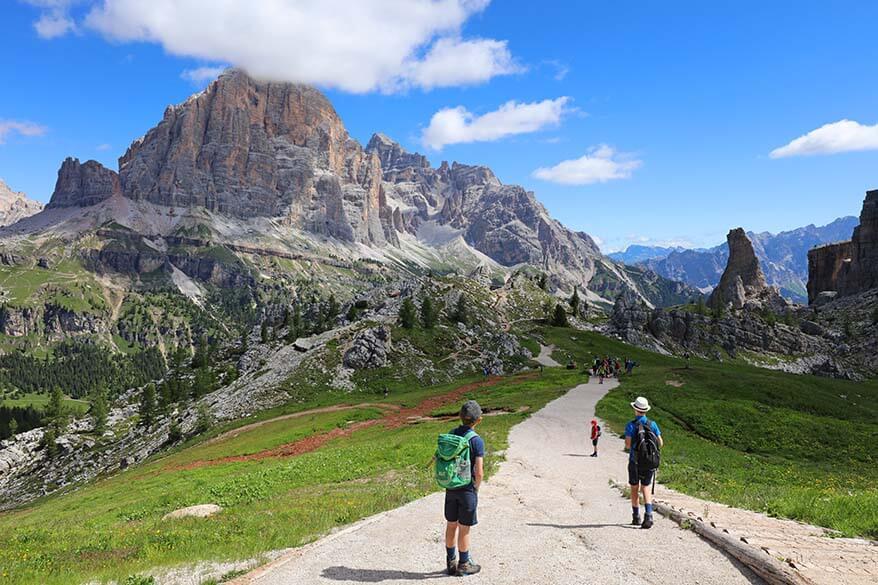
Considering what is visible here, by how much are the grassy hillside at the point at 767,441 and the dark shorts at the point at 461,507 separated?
10976 mm

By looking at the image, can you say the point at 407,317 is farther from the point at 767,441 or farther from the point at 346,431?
the point at 767,441

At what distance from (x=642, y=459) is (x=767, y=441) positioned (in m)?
31.6

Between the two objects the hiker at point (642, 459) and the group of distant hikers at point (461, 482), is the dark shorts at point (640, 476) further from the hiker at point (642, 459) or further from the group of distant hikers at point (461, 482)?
the group of distant hikers at point (461, 482)

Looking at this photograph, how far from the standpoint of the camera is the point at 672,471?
26531mm

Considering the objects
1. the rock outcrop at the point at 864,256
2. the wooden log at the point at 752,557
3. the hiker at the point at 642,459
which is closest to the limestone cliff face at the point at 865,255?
the rock outcrop at the point at 864,256

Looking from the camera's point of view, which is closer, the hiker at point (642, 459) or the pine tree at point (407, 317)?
the hiker at point (642, 459)

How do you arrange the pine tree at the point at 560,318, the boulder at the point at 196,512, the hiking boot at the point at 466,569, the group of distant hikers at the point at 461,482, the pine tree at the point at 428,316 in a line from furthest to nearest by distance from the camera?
the pine tree at the point at 560,318 → the pine tree at the point at 428,316 → the boulder at the point at 196,512 → the group of distant hikers at the point at 461,482 → the hiking boot at the point at 466,569

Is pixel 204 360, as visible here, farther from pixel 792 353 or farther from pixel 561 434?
pixel 792 353

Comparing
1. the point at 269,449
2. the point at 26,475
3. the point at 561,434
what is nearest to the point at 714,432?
the point at 561,434

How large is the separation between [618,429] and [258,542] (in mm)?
34403

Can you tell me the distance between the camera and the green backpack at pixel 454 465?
1209 centimetres

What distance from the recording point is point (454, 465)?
12.1 meters

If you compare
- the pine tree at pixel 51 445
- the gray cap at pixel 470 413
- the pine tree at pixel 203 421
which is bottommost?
the pine tree at pixel 51 445

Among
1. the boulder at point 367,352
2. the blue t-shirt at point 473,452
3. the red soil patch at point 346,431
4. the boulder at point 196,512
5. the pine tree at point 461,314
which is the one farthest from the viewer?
the pine tree at point 461,314
